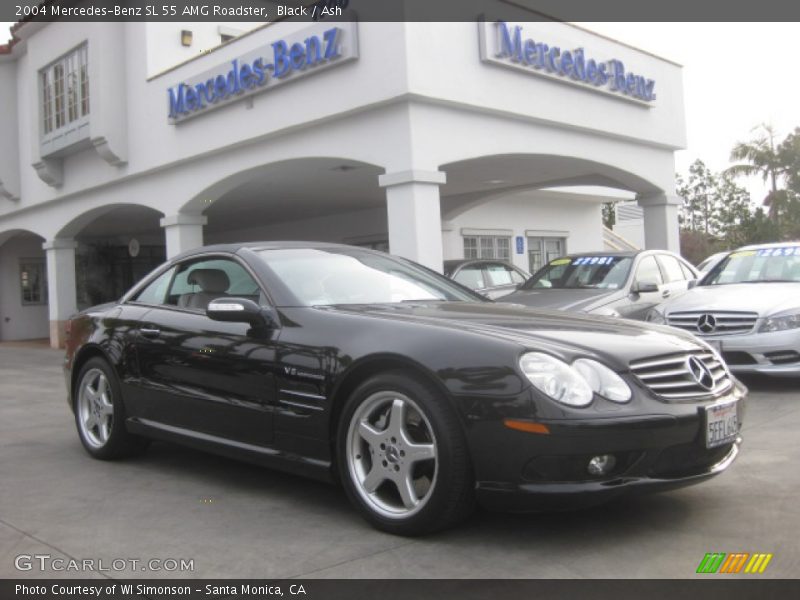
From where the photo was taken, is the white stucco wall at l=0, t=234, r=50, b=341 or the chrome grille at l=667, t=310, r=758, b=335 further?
the white stucco wall at l=0, t=234, r=50, b=341

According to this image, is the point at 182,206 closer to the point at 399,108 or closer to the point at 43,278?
the point at 399,108

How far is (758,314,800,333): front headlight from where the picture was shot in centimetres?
768

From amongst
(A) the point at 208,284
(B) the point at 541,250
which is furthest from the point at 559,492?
(B) the point at 541,250

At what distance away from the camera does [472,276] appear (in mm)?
11891

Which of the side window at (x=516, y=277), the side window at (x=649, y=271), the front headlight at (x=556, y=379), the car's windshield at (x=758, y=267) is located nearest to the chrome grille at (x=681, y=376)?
the front headlight at (x=556, y=379)

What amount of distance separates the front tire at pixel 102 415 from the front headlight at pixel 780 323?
Result: 565 cm

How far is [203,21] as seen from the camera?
56.3 feet

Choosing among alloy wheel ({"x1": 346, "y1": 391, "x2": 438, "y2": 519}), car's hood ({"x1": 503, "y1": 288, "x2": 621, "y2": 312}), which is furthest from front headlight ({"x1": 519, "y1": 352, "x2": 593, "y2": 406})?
car's hood ({"x1": 503, "y1": 288, "x2": 621, "y2": 312})

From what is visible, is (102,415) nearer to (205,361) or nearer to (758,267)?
(205,361)

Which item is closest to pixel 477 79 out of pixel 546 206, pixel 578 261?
pixel 578 261

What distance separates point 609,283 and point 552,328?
19.2 ft

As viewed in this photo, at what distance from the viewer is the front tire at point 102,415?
17.9 ft

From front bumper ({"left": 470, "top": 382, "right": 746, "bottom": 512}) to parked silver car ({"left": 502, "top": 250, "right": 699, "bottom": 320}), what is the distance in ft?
17.1

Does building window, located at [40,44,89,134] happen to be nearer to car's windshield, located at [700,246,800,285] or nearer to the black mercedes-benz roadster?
car's windshield, located at [700,246,800,285]
